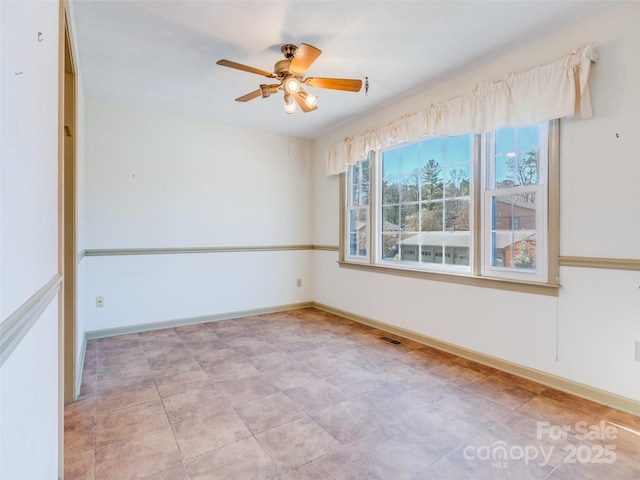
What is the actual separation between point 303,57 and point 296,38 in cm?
33

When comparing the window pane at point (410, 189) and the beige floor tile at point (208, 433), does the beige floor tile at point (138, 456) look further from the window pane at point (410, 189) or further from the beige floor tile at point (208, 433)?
the window pane at point (410, 189)

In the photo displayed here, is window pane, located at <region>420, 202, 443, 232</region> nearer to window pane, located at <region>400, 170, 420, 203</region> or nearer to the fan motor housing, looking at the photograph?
window pane, located at <region>400, 170, 420, 203</region>

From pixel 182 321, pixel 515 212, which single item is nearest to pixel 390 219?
pixel 515 212

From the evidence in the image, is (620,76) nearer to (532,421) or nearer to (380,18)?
(380,18)

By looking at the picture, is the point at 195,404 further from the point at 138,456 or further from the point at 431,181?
the point at 431,181

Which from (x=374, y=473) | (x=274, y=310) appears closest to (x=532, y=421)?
(x=374, y=473)

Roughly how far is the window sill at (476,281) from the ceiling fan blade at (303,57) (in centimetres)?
218

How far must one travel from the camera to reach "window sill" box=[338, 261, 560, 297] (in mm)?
2432

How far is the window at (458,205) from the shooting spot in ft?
8.38

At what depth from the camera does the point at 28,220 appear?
2.84 ft

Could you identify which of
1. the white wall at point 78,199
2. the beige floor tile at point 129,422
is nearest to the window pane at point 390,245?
the beige floor tile at point 129,422

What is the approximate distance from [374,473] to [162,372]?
193cm

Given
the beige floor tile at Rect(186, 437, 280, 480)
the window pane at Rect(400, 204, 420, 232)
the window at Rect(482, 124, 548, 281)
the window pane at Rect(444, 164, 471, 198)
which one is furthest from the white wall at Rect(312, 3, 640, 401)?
the beige floor tile at Rect(186, 437, 280, 480)

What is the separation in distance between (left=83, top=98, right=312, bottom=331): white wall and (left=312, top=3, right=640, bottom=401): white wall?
267 cm
